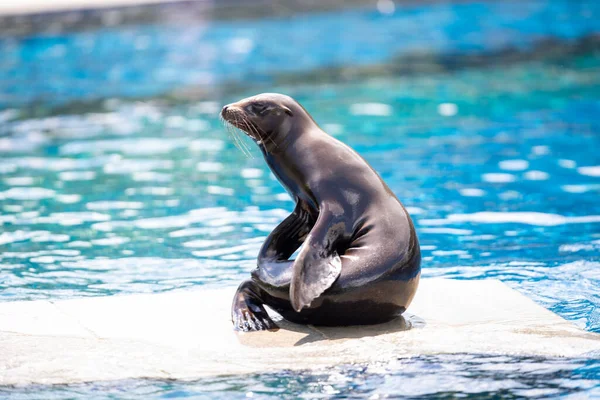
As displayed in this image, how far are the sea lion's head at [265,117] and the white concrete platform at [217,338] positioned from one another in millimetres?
785

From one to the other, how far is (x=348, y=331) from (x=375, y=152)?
5.26 meters

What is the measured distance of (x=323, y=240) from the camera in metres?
3.90

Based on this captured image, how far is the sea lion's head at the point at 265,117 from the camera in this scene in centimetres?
418

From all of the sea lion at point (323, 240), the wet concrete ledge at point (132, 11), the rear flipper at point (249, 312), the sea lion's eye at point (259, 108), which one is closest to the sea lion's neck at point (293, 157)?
the sea lion at point (323, 240)

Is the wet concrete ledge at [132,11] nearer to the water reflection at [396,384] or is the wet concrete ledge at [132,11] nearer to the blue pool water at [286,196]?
the blue pool water at [286,196]

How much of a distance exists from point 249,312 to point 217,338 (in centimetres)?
21

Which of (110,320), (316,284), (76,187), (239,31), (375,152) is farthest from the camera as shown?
(239,31)

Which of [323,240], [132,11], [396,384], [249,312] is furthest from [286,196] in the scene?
[132,11]

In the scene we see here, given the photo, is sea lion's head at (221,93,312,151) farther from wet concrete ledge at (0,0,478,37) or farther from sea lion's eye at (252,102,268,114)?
wet concrete ledge at (0,0,478,37)

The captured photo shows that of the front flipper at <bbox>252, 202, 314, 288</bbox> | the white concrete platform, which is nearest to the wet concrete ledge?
the white concrete platform

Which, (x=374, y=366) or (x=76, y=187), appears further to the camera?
(x=76, y=187)

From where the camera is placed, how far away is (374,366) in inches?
139

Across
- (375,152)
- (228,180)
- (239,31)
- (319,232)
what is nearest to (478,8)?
(239,31)

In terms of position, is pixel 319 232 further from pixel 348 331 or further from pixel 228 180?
pixel 228 180
